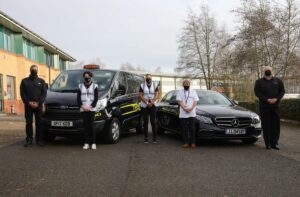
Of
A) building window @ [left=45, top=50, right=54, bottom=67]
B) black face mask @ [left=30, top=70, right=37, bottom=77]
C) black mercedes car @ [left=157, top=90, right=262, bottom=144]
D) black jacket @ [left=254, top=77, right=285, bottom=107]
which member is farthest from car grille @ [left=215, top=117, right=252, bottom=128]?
building window @ [left=45, top=50, right=54, bottom=67]

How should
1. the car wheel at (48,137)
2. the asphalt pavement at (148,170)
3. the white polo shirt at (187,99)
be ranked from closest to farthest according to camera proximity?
the asphalt pavement at (148,170) → the white polo shirt at (187,99) → the car wheel at (48,137)

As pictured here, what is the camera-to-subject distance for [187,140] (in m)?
10.0

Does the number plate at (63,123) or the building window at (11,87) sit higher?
the building window at (11,87)

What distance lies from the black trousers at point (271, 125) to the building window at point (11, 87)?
2274 centimetres

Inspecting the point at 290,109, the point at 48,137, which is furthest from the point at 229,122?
the point at 290,109

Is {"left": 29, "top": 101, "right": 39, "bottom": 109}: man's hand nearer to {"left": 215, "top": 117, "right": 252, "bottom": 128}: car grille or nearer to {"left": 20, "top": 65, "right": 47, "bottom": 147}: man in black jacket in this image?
{"left": 20, "top": 65, "right": 47, "bottom": 147}: man in black jacket

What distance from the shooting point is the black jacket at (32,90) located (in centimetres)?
955

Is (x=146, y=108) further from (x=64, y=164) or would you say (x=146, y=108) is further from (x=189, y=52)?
(x=189, y=52)

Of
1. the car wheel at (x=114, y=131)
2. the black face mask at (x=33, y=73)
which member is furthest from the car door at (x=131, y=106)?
the black face mask at (x=33, y=73)

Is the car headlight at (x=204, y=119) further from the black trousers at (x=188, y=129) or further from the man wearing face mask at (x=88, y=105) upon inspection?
the man wearing face mask at (x=88, y=105)

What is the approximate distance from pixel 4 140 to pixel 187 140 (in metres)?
5.02

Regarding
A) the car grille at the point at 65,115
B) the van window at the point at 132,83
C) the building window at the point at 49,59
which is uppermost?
the building window at the point at 49,59

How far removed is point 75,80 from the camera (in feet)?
35.5

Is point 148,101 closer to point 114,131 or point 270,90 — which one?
point 114,131
